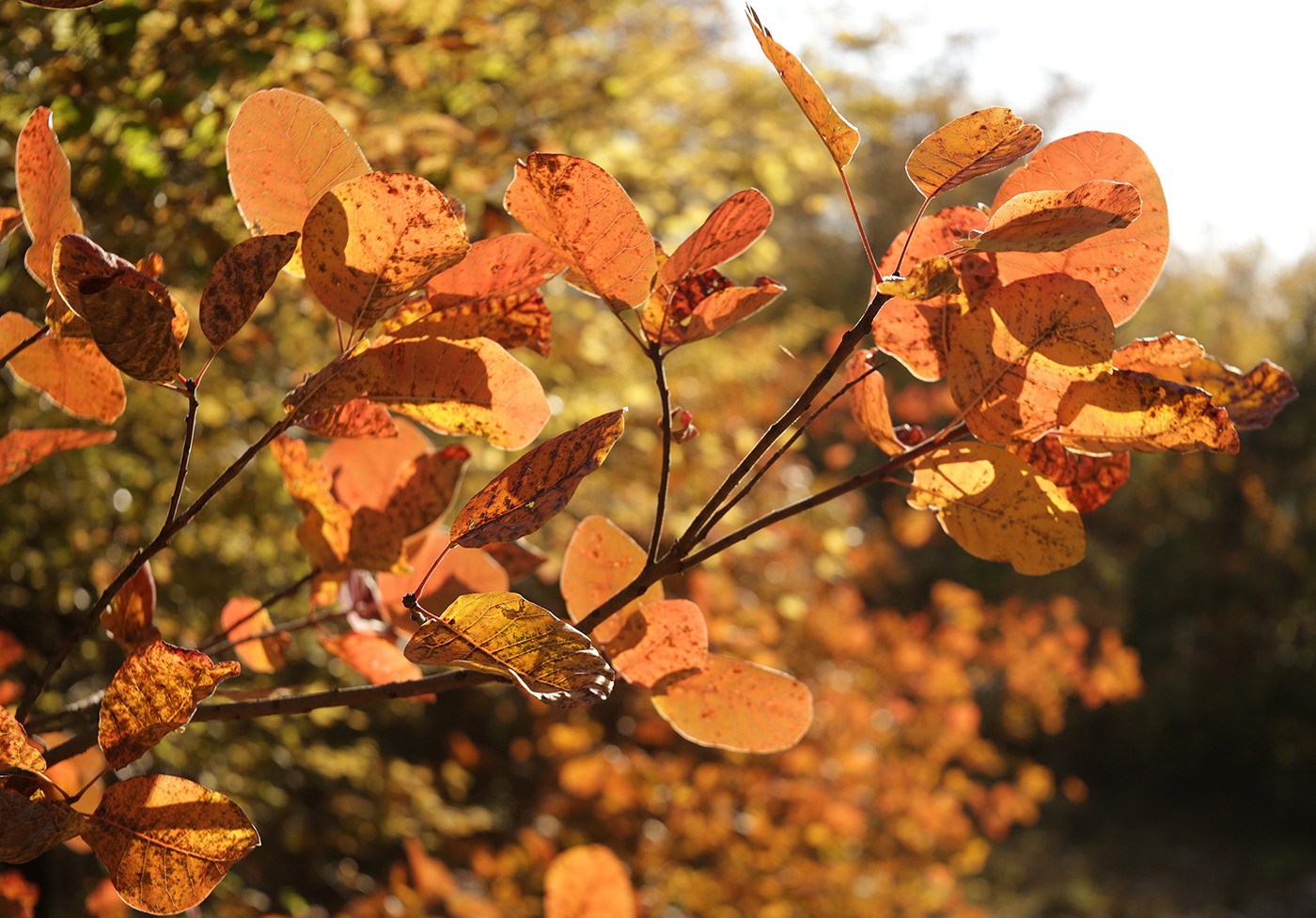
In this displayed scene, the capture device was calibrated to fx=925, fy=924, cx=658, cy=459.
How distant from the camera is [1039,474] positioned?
41 cm

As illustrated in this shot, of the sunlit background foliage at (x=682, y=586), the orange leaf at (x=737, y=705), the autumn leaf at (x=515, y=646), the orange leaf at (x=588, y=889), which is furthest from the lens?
the sunlit background foliage at (x=682, y=586)

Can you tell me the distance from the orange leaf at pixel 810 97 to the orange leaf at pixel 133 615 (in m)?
0.37

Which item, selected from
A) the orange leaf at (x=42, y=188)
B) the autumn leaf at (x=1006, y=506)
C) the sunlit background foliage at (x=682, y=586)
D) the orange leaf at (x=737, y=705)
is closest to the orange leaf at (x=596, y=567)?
the orange leaf at (x=737, y=705)

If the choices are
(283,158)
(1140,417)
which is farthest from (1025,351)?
(283,158)

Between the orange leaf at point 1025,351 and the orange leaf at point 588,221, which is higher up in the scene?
the orange leaf at point 588,221

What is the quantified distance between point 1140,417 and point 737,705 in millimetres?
222

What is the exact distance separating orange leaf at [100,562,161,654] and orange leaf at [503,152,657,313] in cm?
26

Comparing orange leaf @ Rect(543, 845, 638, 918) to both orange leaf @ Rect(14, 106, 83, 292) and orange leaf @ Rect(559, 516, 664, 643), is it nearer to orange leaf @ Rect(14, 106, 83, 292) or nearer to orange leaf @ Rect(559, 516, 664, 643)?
orange leaf @ Rect(559, 516, 664, 643)

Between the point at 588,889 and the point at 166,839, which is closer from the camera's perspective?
the point at 166,839

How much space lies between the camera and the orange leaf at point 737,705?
1.47 ft

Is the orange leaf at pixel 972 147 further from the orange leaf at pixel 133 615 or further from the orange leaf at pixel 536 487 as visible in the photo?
the orange leaf at pixel 133 615

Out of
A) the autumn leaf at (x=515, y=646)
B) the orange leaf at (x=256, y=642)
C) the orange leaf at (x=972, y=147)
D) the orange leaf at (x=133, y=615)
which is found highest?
the orange leaf at (x=972, y=147)

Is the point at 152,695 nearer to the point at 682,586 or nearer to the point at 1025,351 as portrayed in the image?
the point at 1025,351

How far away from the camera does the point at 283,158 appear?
38 centimetres
